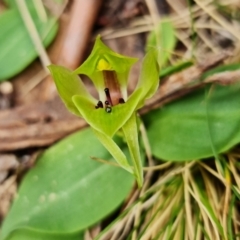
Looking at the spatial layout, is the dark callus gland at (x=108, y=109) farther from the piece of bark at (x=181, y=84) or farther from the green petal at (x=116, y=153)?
the piece of bark at (x=181, y=84)

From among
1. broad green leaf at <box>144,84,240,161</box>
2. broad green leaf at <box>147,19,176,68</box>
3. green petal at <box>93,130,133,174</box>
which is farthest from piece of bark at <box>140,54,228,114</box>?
green petal at <box>93,130,133,174</box>

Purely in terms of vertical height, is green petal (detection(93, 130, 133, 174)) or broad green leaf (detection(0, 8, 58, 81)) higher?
broad green leaf (detection(0, 8, 58, 81))

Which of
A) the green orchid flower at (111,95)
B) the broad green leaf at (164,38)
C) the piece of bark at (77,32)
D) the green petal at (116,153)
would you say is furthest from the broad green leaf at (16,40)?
the green petal at (116,153)

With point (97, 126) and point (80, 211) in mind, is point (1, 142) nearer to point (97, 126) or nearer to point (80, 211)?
point (80, 211)

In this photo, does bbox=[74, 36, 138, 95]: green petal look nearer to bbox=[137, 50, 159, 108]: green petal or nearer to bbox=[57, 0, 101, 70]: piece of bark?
bbox=[137, 50, 159, 108]: green petal

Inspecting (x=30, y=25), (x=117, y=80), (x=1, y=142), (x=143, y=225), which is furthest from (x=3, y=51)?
(x=143, y=225)

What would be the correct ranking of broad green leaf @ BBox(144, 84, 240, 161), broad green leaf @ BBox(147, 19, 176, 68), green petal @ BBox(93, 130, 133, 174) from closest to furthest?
green petal @ BBox(93, 130, 133, 174)
broad green leaf @ BBox(144, 84, 240, 161)
broad green leaf @ BBox(147, 19, 176, 68)
